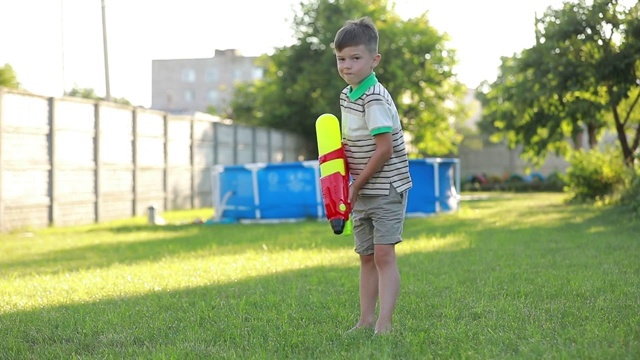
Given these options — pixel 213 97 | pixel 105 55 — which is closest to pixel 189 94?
pixel 213 97

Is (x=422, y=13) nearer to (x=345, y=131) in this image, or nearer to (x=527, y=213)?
(x=527, y=213)

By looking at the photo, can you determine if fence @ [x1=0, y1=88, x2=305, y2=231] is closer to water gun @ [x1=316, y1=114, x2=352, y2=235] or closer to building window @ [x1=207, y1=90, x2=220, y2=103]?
water gun @ [x1=316, y1=114, x2=352, y2=235]

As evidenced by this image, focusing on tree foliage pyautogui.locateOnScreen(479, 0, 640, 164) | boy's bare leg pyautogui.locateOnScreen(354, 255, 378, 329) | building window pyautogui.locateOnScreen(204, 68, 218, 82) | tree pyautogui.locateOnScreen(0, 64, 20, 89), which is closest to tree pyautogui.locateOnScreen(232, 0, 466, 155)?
tree pyautogui.locateOnScreen(0, 64, 20, 89)

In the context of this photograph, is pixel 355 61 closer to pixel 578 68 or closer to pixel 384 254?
pixel 384 254

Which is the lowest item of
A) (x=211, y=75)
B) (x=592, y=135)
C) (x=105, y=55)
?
(x=592, y=135)

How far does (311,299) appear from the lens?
19.6 feet

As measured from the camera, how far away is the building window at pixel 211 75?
82438 millimetres

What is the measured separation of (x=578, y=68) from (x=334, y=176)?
14722mm

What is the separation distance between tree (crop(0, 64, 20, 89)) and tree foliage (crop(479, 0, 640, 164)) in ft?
66.5

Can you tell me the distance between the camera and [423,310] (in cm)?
541

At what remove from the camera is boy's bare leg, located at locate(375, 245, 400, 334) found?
4.70m

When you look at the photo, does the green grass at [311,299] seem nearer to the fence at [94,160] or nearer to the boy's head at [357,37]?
the boy's head at [357,37]

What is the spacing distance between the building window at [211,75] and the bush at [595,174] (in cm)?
6232

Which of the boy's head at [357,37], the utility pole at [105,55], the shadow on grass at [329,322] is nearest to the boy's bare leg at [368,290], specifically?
the shadow on grass at [329,322]
